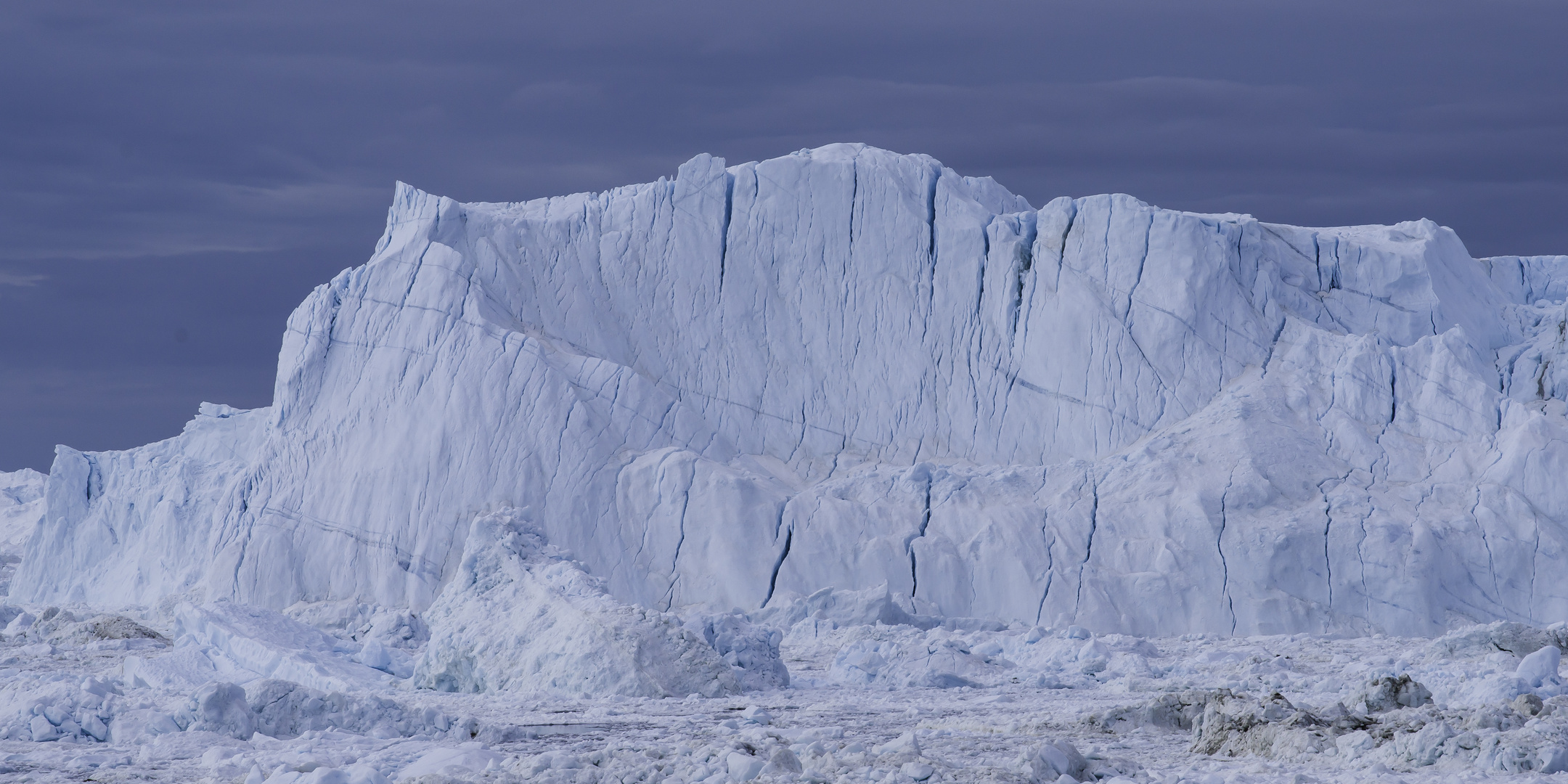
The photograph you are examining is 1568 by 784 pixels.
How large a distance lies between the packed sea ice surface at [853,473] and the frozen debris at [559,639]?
43mm

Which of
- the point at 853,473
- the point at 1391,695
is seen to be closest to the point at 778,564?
the point at 853,473

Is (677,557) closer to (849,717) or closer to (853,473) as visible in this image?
(853,473)

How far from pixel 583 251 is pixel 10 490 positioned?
2785 centimetres

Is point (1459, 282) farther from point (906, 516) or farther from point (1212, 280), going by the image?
point (906, 516)

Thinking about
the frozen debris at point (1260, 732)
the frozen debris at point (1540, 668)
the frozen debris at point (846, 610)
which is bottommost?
the frozen debris at point (1260, 732)

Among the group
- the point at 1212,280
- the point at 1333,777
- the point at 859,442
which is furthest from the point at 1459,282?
the point at 1333,777

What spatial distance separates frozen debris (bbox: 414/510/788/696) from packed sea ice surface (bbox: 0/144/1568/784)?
0.04 meters

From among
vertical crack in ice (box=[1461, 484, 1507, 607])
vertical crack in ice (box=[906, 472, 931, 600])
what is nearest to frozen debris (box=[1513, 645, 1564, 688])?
vertical crack in ice (box=[1461, 484, 1507, 607])

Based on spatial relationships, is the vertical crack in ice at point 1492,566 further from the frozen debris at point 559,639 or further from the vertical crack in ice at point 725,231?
the vertical crack in ice at point 725,231

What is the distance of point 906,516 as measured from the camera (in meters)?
20.4

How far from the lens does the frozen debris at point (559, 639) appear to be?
13273mm

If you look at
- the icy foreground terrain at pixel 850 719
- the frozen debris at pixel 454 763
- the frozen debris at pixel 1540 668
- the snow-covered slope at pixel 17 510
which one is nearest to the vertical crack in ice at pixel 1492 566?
the icy foreground terrain at pixel 850 719

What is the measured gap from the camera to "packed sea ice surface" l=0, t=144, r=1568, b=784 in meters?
14.6

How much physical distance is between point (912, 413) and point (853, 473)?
1470mm
